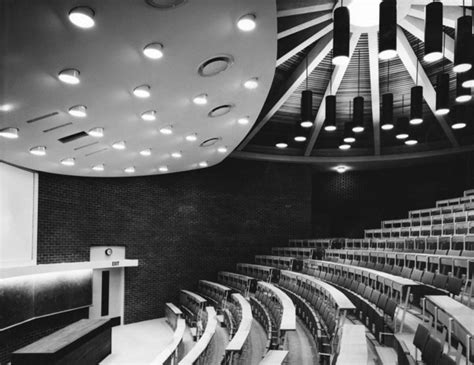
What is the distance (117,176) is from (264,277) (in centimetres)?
467

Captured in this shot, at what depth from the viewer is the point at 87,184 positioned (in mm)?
11023

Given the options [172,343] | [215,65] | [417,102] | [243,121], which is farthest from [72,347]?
[417,102]

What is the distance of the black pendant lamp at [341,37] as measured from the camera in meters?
4.85

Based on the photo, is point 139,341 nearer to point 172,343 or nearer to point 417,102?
point 172,343

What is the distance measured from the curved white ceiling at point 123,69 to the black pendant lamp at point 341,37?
0.73 metres

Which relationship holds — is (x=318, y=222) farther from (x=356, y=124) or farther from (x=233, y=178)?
(x=356, y=124)

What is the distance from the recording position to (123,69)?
4684 millimetres

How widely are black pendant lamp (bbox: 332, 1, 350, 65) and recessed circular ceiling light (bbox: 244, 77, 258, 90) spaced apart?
110 cm

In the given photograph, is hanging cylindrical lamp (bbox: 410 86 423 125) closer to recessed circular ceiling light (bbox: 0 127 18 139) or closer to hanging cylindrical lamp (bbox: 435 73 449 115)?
hanging cylindrical lamp (bbox: 435 73 449 115)

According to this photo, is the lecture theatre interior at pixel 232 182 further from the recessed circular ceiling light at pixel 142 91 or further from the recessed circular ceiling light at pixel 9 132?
the recessed circular ceiling light at pixel 9 132

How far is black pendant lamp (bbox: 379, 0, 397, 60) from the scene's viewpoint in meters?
4.64

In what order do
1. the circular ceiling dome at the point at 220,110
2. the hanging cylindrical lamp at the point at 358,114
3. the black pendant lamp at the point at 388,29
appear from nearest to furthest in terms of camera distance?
the black pendant lamp at the point at 388,29 < the circular ceiling dome at the point at 220,110 < the hanging cylindrical lamp at the point at 358,114

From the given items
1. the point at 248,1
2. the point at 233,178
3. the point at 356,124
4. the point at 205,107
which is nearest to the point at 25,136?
the point at 205,107

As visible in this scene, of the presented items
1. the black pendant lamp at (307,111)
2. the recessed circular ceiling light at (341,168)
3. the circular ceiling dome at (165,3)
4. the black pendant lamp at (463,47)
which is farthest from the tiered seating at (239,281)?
the circular ceiling dome at (165,3)
